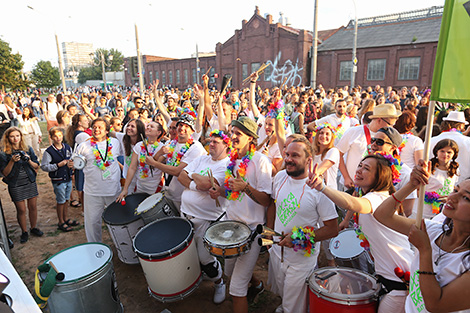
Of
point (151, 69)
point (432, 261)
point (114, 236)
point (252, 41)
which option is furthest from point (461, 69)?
point (151, 69)

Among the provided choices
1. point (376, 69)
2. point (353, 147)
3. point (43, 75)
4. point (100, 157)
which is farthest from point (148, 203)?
point (43, 75)

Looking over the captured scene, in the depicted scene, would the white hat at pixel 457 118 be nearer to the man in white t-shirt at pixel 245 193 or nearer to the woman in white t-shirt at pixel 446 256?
the man in white t-shirt at pixel 245 193

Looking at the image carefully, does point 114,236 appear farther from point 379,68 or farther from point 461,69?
point 379,68

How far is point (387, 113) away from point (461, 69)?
2.61 metres

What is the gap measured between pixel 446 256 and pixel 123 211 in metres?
3.87

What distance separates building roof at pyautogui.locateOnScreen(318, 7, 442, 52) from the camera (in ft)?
88.9

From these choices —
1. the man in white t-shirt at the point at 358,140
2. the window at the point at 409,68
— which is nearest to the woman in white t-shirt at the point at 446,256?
the man in white t-shirt at the point at 358,140

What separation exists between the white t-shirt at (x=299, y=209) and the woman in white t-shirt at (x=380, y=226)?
0.35 metres

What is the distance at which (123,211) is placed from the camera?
4262 millimetres

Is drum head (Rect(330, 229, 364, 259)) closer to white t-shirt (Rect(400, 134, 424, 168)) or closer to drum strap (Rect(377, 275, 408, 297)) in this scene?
drum strap (Rect(377, 275, 408, 297))

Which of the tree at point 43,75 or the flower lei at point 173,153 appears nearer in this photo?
the flower lei at point 173,153

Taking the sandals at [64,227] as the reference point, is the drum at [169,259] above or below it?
above

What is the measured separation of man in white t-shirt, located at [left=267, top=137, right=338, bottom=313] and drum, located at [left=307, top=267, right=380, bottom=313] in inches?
9.1

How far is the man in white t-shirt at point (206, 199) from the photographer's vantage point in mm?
3645
